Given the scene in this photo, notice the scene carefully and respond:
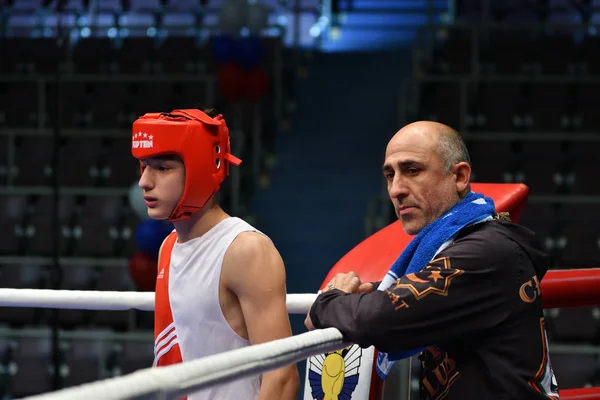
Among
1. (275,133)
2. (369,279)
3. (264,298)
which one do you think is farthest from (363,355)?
(275,133)

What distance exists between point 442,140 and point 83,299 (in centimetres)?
84

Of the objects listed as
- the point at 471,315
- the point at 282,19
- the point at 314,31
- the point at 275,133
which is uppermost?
the point at 282,19

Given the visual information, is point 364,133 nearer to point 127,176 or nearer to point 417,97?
point 417,97

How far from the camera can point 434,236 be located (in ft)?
5.33

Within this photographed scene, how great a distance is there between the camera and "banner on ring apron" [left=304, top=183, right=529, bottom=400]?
1862 mm

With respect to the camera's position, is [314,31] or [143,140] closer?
[143,140]

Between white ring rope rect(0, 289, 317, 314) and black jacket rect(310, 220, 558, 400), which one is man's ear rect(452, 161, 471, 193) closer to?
black jacket rect(310, 220, 558, 400)

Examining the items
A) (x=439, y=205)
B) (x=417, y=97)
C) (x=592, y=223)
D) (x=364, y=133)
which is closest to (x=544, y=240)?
(x=592, y=223)

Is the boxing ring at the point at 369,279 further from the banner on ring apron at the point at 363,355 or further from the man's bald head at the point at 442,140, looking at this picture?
the man's bald head at the point at 442,140

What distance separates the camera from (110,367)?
5.08m

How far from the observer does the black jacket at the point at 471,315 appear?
1502mm

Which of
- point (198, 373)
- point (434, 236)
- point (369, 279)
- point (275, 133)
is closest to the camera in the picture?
point (198, 373)

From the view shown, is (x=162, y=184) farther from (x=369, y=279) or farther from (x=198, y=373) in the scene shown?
(x=198, y=373)

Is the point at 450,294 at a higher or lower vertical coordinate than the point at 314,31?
lower
